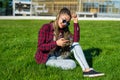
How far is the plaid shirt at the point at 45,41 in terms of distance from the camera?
539 centimetres

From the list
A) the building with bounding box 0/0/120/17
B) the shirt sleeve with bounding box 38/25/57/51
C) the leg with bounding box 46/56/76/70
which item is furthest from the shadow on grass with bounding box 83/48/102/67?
the building with bounding box 0/0/120/17

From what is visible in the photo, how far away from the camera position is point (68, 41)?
17.7 ft

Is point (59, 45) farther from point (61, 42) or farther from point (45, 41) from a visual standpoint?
point (45, 41)

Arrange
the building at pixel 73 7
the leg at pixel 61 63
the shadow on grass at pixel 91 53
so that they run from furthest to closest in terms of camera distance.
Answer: the building at pixel 73 7 < the shadow on grass at pixel 91 53 < the leg at pixel 61 63

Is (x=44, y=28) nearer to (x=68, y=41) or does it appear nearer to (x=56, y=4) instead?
(x=68, y=41)

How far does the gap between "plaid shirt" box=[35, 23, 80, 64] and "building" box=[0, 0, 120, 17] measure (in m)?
29.7

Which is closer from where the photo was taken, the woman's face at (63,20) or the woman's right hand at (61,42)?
the woman's right hand at (61,42)

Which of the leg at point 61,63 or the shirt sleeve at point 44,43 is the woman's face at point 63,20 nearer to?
the shirt sleeve at point 44,43

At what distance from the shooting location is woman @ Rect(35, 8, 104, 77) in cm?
534

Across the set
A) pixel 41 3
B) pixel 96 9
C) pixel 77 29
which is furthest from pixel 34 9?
pixel 77 29

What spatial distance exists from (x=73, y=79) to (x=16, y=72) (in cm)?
88

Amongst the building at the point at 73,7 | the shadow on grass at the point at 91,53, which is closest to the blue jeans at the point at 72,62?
the shadow on grass at the point at 91,53

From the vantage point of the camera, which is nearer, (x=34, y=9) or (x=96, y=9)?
(x=96, y=9)

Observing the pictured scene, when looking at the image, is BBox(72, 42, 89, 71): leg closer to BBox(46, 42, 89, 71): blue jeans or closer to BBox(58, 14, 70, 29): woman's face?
BBox(46, 42, 89, 71): blue jeans
